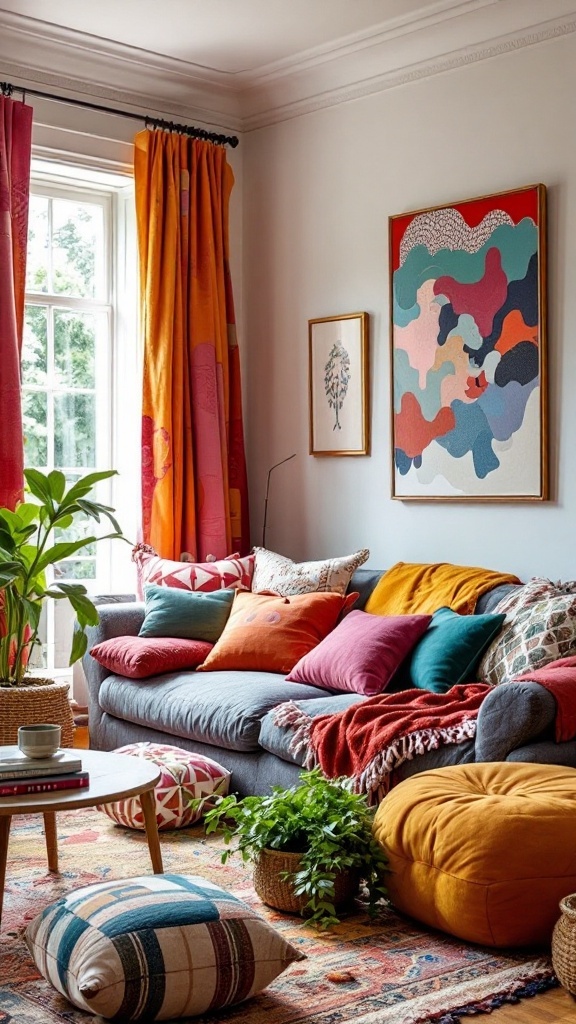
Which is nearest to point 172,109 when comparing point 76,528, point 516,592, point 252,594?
point 76,528

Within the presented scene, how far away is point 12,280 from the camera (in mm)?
4770

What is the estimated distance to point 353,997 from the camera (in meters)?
2.55

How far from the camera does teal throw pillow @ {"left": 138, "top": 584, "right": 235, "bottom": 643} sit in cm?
471

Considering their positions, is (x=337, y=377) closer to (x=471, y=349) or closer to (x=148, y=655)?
(x=471, y=349)

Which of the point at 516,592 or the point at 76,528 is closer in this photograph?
the point at 516,592

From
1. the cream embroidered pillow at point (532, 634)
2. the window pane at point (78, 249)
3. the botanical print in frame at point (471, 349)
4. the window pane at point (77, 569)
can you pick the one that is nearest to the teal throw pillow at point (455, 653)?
the cream embroidered pillow at point (532, 634)

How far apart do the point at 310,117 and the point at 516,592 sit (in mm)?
2526

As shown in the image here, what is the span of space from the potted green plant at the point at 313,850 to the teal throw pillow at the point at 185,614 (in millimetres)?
1542

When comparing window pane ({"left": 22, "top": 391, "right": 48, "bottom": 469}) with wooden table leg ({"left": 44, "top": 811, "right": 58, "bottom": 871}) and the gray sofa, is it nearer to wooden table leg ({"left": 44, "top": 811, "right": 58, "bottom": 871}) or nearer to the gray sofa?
the gray sofa

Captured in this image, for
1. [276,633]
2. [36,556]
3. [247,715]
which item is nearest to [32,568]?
[36,556]

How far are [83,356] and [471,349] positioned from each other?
1.87m

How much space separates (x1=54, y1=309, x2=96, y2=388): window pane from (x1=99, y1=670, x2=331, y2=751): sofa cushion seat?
1.53m

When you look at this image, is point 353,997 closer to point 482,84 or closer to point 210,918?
point 210,918

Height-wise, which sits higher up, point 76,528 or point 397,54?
point 397,54
